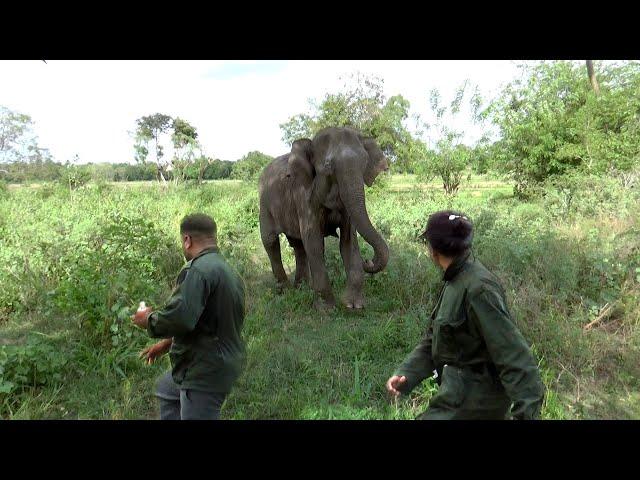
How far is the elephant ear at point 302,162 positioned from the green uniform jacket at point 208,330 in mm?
4211

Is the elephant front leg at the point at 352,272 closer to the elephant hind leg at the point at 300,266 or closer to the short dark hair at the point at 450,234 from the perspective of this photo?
the elephant hind leg at the point at 300,266

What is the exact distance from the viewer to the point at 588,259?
264 inches

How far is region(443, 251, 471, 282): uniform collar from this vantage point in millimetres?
2527

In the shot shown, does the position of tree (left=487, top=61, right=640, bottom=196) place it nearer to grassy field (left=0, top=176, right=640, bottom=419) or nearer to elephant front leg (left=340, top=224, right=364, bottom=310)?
grassy field (left=0, top=176, right=640, bottom=419)

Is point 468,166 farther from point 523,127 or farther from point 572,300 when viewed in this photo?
point 572,300

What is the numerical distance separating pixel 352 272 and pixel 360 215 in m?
0.88

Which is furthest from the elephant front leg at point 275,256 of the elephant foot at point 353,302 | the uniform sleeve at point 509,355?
the uniform sleeve at point 509,355

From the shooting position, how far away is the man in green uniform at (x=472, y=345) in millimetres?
2279

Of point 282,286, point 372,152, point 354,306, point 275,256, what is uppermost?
point 372,152

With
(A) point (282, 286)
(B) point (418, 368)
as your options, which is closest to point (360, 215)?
(A) point (282, 286)

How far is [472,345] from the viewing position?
2463 millimetres

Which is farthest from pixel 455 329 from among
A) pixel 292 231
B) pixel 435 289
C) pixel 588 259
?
pixel 292 231

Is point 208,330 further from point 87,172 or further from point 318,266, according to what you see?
point 87,172
